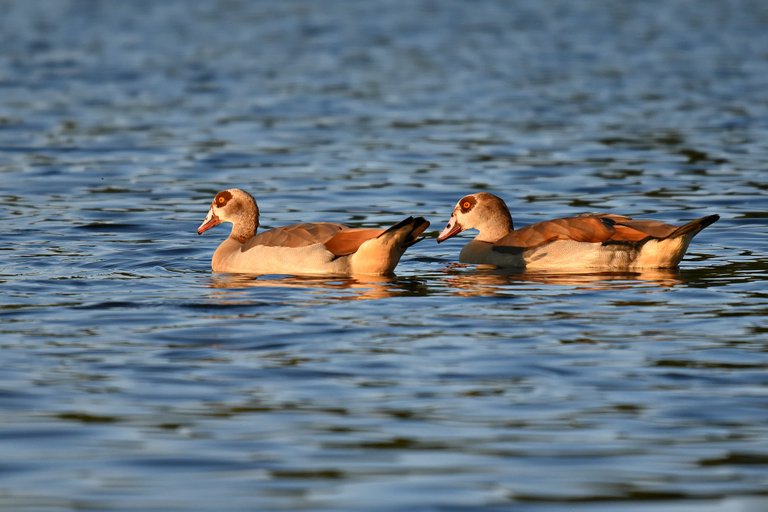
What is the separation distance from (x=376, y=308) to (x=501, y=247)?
3.01 meters

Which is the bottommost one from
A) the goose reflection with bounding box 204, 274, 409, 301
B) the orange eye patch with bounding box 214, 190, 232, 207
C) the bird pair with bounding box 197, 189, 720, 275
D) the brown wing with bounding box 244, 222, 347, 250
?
the goose reflection with bounding box 204, 274, 409, 301

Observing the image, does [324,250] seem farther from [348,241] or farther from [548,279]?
[548,279]

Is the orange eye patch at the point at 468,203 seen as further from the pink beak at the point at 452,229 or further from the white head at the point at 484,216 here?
the pink beak at the point at 452,229

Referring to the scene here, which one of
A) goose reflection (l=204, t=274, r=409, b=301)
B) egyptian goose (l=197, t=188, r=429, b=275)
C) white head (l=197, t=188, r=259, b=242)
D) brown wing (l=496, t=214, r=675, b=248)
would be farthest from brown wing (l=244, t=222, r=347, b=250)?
brown wing (l=496, t=214, r=675, b=248)

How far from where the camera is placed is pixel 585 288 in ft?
43.2

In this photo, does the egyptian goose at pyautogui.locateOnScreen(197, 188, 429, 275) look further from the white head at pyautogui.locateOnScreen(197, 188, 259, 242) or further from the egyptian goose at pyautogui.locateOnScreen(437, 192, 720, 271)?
the egyptian goose at pyautogui.locateOnScreen(437, 192, 720, 271)

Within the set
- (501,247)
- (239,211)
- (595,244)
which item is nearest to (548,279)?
(595,244)

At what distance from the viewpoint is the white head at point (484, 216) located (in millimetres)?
15602

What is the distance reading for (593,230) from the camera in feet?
46.9

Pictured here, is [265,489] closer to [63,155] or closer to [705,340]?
[705,340]

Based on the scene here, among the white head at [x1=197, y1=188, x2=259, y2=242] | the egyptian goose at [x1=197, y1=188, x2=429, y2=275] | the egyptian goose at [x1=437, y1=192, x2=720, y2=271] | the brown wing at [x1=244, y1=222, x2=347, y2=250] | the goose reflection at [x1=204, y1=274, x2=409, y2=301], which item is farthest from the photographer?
the white head at [x1=197, y1=188, x2=259, y2=242]

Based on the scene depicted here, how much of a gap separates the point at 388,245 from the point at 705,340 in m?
3.80

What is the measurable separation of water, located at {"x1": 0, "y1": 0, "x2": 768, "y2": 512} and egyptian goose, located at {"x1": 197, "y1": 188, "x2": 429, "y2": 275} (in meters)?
0.20

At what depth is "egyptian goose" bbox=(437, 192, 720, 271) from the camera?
1406cm
